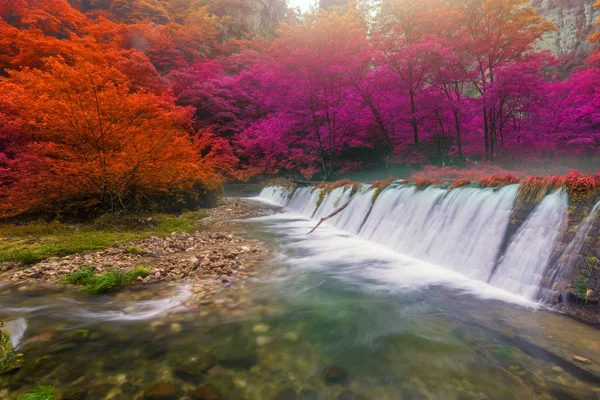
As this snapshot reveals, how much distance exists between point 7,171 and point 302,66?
43.7ft

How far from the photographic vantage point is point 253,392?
2217 millimetres

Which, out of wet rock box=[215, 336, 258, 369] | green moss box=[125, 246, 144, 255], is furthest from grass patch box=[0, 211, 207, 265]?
wet rock box=[215, 336, 258, 369]

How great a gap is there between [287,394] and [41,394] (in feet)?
5.98

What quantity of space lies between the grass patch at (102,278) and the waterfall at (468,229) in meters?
5.81

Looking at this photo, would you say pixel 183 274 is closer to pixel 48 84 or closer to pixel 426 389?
pixel 426 389

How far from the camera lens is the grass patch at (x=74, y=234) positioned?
535 centimetres

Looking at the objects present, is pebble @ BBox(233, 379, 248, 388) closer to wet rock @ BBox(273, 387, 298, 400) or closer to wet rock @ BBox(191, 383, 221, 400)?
wet rock @ BBox(191, 383, 221, 400)

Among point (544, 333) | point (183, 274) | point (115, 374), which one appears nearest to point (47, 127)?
point (183, 274)

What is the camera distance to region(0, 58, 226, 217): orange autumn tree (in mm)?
7117

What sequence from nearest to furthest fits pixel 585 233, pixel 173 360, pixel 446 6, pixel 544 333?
1. pixel 173 360
2. pixel 544 333
3. pixel 585 233
4. pixel 446 6

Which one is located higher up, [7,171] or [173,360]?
[7,171]

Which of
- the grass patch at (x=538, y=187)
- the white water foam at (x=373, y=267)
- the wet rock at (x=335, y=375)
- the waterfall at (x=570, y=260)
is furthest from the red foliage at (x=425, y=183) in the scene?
the wet rock at (x=335, y=375)

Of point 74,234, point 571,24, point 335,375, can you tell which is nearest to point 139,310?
point 335,375

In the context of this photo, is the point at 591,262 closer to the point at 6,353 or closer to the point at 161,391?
the point at 161,391
